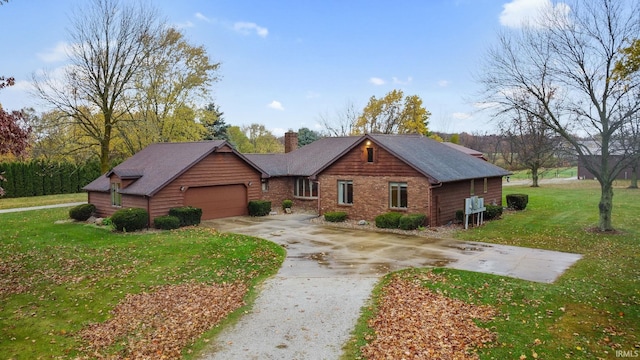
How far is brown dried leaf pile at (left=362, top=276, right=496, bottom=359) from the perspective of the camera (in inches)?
328

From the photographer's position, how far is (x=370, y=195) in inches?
959

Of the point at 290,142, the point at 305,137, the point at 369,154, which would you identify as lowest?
the point at 369,154

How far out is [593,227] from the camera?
70.6 ft

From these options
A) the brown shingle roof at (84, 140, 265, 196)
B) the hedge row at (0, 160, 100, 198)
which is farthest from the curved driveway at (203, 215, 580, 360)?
the hedge row at (0, 160, 100, 198)

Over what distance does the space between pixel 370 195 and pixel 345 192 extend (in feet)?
6.04

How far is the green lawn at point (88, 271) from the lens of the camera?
10.2m

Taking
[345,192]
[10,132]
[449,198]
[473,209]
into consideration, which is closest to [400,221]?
[449,198]

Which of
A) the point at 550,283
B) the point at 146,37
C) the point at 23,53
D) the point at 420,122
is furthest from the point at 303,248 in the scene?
the point at 420,122

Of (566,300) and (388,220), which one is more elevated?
(388,220)

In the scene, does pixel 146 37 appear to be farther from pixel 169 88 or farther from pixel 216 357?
pixel 216 357

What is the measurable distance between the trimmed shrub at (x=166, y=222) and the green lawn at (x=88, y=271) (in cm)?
97

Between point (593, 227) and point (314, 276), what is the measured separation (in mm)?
15816

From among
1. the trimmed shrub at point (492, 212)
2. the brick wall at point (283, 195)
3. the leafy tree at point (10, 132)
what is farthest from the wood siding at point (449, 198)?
the leafy tree at point (10, 132)

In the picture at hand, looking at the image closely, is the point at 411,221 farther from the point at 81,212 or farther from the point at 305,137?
the point at 305,137
